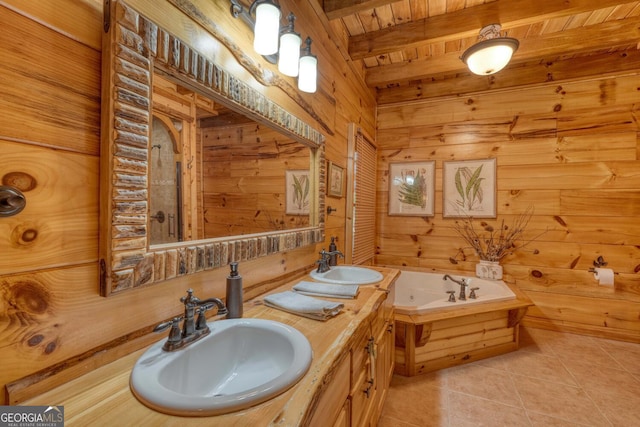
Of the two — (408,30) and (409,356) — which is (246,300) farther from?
(408,30)

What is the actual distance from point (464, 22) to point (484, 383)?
2587 mm

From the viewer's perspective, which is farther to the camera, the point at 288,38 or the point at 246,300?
the point at 288,38

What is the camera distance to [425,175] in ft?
10.4

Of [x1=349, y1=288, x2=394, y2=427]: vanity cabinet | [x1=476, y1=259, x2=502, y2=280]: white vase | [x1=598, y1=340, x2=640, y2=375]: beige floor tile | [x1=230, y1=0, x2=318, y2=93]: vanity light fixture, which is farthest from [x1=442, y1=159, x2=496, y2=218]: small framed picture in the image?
[x1=230, y1=0, x2=318, y2=93]: vanity light fixture

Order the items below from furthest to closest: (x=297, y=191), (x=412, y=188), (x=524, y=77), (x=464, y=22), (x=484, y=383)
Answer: (x=412, y=188) < (x=524, y=77) < (x=464, y=22) < (x=484, y=383) < (x=297, y=191)

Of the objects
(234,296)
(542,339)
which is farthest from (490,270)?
(234,296)

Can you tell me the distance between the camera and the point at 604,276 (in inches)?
94.3

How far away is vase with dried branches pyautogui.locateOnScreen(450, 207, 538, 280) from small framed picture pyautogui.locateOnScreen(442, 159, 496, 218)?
0.38ft

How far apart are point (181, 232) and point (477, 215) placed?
9.73 ft

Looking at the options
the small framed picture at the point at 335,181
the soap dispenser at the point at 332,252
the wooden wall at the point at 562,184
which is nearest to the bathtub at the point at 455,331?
the soap dispenser at the point at 332,252

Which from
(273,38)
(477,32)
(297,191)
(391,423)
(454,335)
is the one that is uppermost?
(477,32)

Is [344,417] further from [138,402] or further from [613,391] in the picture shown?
[613,391]

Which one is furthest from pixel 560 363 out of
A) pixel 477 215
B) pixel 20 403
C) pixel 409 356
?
pixel 20 403

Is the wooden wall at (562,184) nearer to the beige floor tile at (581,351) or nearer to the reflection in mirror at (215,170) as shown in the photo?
the beige floor tile at (581,351)
